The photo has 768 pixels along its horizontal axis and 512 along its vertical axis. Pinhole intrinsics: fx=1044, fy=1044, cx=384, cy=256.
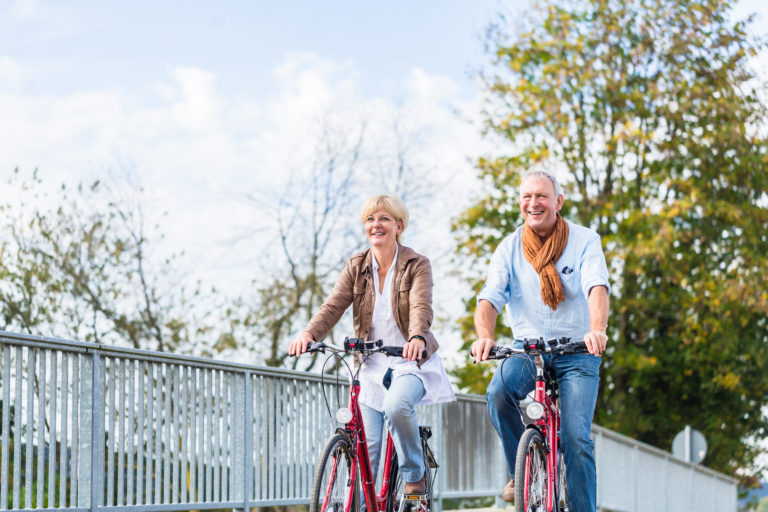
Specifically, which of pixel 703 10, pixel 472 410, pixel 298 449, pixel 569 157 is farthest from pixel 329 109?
pixel 298 449

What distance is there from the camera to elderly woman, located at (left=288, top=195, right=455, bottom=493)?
5.05 metres

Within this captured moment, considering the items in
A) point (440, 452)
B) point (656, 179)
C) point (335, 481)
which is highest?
point (656, 179)

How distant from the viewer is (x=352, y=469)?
4711 mm

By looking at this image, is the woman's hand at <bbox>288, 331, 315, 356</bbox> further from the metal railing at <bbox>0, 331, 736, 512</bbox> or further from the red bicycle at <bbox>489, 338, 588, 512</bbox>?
the metal railing at <bbox>0, 331, 736, 512</bbox>

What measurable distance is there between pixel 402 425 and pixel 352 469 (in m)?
0.37

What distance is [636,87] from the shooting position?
885 inches

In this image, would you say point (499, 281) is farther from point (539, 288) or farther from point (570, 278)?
point (570, 278)

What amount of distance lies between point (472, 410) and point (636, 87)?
539 inches

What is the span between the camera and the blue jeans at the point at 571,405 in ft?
15.9

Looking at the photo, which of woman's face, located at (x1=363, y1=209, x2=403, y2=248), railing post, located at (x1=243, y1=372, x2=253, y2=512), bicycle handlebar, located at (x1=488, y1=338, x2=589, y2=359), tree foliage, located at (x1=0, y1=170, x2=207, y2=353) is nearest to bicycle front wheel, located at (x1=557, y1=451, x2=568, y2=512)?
bicycle handlebar, located at (x1=488, y1=338, x2=589, y2=359)

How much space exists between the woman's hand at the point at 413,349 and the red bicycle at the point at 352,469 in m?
0.05

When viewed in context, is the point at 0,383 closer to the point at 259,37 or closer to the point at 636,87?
the point at 636,87

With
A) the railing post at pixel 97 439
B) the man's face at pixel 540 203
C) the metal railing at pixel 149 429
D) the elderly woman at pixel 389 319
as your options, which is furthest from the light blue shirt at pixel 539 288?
the railing post at pixel 97 439

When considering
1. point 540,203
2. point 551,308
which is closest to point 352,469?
point 551,308
